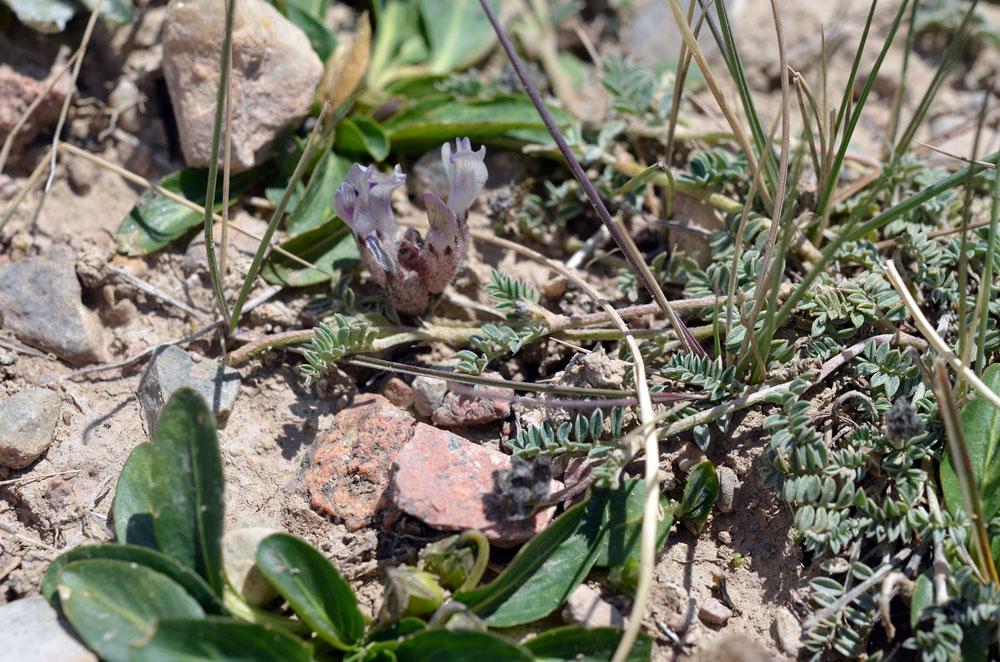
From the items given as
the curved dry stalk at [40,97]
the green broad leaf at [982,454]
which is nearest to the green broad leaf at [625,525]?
the green broad leaf at [982,454]

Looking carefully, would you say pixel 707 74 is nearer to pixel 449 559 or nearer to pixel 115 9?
pixel 449 559

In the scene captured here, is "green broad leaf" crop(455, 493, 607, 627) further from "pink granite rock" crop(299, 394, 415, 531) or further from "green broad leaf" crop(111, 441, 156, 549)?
"green broad leaf" crop(111, 441, 156, 549)

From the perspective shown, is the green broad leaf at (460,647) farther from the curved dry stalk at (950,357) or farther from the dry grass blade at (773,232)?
the curved dry stalk at (950,357)

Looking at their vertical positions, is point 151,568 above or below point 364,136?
below

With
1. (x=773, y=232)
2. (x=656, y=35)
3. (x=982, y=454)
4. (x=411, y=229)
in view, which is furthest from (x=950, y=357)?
(x=656, y=35)

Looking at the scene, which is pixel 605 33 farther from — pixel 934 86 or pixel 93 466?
pixel 93 466
